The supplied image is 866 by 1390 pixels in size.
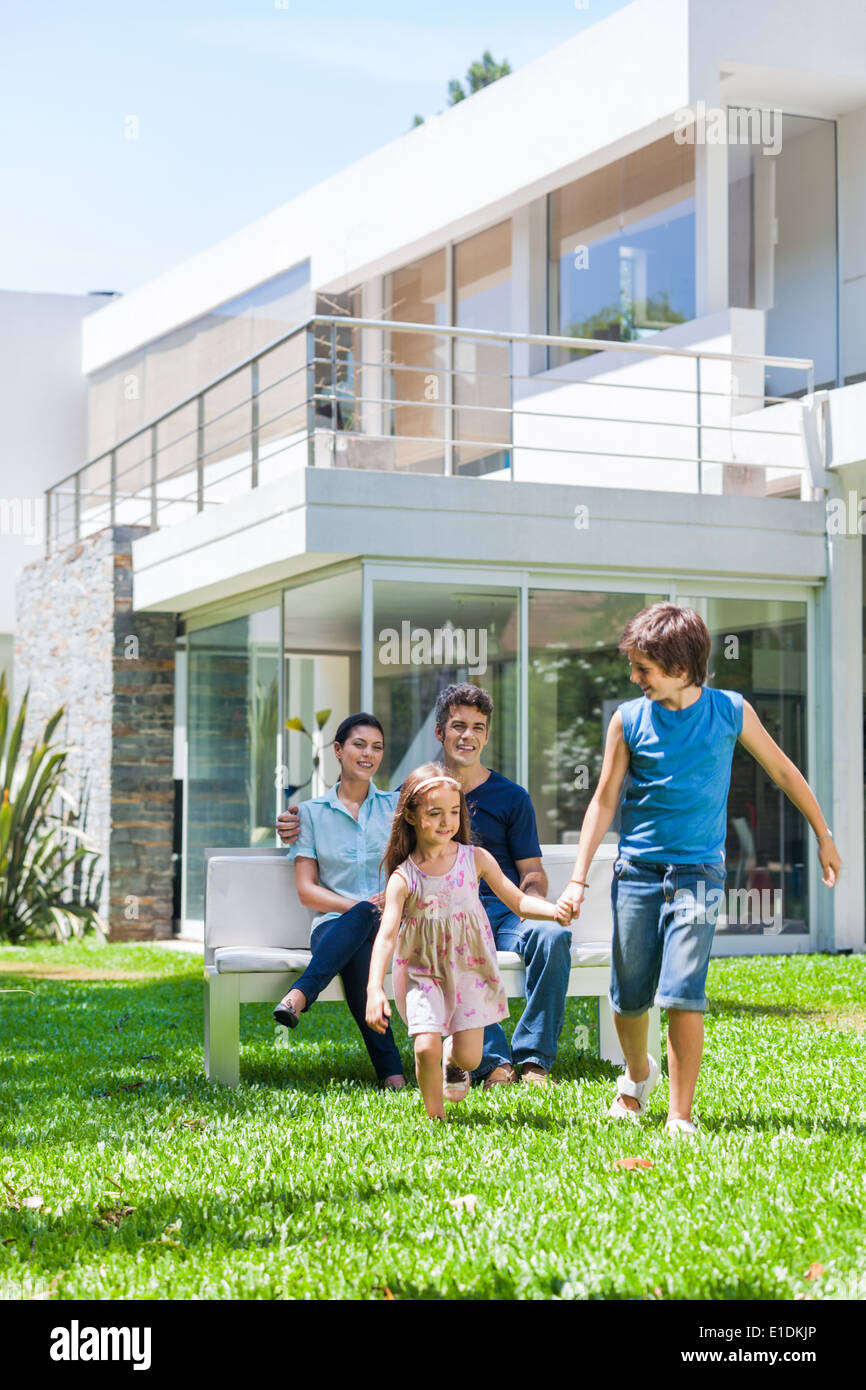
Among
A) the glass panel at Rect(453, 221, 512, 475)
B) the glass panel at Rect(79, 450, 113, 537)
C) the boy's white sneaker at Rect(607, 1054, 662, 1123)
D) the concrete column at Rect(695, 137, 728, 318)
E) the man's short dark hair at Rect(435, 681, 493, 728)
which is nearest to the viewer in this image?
the boy's white sneaker at Rect(607, 1054, 662, 1123)

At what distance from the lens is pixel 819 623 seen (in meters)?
12.0

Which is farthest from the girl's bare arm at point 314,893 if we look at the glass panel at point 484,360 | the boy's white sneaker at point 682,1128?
the glass panel at point 484,360

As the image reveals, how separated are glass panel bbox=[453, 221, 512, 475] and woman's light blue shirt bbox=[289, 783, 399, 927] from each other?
196 inches

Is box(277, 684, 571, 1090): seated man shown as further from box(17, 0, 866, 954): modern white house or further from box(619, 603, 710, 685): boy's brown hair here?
box(17, 0, 866, 954): modern white house

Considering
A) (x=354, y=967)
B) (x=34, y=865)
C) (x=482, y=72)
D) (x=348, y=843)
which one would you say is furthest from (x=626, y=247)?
(x=482, y=72)

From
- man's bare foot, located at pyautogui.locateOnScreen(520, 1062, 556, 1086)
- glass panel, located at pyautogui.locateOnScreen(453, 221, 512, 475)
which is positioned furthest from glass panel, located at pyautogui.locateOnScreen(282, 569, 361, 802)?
man's bare foot, located at pyautogui.locateOnScreen(520, 1062, 556, 1086)

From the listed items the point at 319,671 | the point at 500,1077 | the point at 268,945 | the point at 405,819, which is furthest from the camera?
the point at 319,671

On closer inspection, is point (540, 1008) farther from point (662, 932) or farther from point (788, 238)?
point (788, 238)

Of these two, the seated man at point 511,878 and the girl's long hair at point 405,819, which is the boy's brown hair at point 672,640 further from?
the seated man at point 511,878

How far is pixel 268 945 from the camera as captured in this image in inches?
261

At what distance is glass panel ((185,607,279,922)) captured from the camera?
1288cm

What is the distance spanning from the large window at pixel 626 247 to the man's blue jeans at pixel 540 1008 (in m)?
8.41

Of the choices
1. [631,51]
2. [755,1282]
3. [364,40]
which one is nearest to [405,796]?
[755,1282]

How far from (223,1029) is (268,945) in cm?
54
